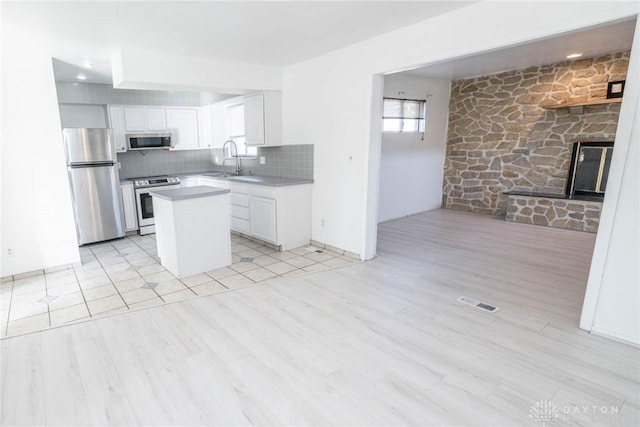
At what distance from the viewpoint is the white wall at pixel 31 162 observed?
3.32 meters

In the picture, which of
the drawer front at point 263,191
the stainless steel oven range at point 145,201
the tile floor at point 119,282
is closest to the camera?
the tile floor at point 119,282

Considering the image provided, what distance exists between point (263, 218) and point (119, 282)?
6.05 feet

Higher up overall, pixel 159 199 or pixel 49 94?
pixel 49 94

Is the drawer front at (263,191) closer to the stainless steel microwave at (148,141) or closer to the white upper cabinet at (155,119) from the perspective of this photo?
the stainless steel microwave at (148,141)

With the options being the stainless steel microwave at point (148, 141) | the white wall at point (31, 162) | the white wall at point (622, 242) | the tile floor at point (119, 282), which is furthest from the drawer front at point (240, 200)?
the white wall at point (622, 242)

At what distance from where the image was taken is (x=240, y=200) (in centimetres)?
500

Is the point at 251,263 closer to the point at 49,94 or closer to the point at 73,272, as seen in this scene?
the point at 73,272

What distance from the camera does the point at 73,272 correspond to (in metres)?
3.77

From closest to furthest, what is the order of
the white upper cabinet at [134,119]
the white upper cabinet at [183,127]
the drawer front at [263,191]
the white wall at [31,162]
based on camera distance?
the white wall at [31,162], the drawer front at [263,191], the white upper cabinet at [134,119], the white upper cabinet at [183,127]

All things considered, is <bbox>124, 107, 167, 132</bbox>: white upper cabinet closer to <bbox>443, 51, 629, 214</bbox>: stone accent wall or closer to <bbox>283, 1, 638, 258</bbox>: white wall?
<bbox>283, 1, 638, 258</bbox>: white wall

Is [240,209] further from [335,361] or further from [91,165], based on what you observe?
[335,361]

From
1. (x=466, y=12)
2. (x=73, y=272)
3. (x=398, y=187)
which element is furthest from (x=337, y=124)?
(x=73, y=272)

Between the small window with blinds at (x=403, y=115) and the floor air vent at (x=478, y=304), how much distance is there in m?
3.78

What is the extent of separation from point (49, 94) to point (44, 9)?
3.74 ft
